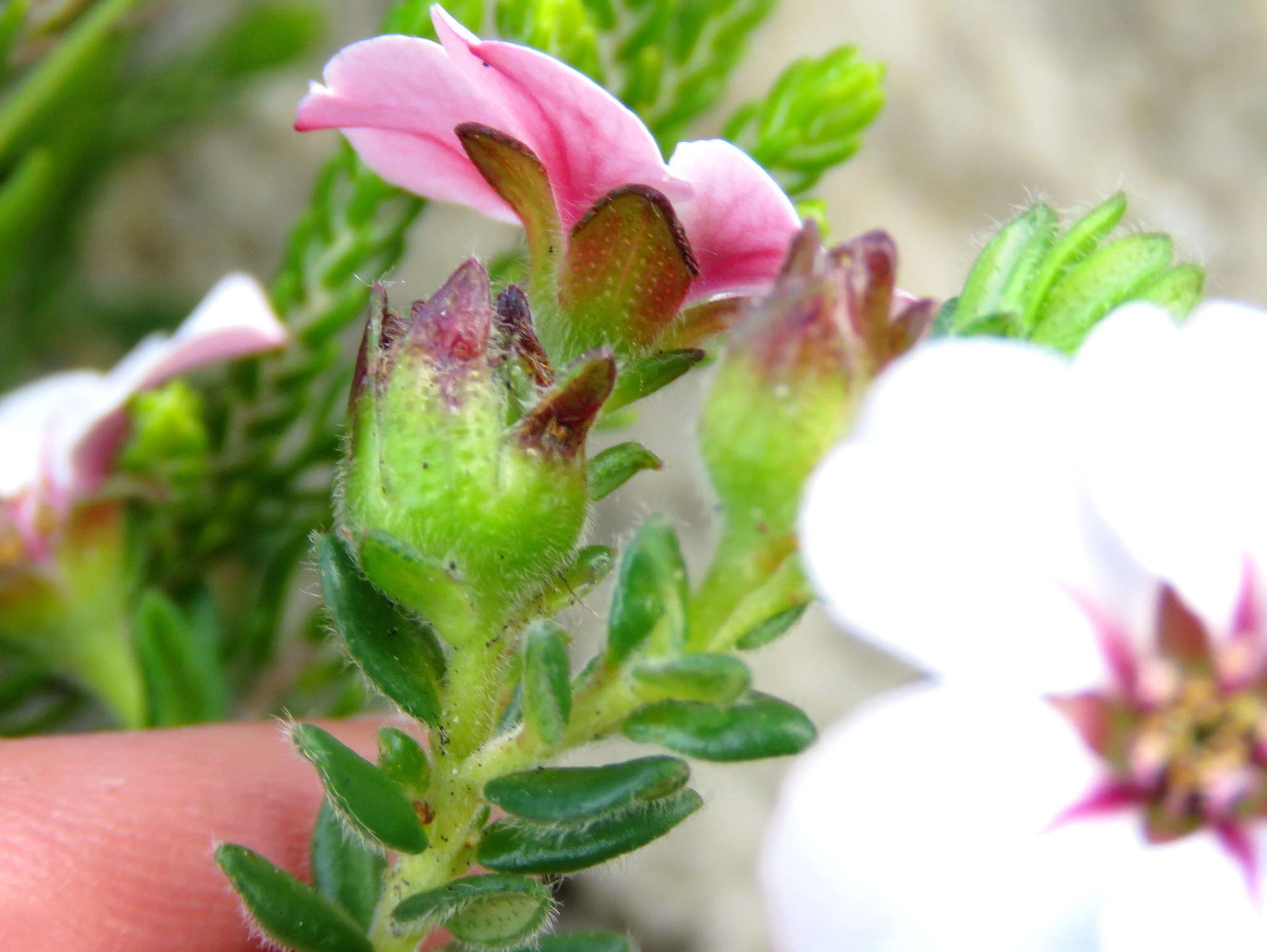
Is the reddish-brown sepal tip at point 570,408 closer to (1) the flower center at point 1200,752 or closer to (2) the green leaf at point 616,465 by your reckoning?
(2) the green leaf at point 616,465

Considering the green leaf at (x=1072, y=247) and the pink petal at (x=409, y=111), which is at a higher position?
the green leaf at (x=1072, y=247)

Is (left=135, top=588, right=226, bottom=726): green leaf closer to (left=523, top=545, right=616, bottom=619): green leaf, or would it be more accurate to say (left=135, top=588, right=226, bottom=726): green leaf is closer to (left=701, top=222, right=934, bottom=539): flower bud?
(left=523, top=545, right=616, bottom=619): green leaf

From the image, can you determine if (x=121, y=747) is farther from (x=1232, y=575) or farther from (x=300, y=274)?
(x=1232, y=575)

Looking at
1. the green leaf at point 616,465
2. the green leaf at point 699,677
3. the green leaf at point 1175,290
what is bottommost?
the green leaf at point 699,677

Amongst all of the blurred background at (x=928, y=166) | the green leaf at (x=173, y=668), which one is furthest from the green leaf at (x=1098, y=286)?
the blurred background at (x=928, y=166)

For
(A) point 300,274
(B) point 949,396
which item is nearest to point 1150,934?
(B) point 949,396

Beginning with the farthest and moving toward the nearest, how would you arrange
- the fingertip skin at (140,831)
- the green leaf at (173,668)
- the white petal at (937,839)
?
the green leaf at (173,668) → the fingertip skin at (140,831) → the white petal at (937,839)

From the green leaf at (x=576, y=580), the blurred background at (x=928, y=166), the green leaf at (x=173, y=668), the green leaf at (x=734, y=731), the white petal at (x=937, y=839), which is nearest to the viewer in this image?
the white petal at (x=937, y=839)

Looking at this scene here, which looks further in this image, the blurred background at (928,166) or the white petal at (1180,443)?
the blurred background at (928,166)

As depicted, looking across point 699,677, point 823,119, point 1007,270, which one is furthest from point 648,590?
point 823,119
